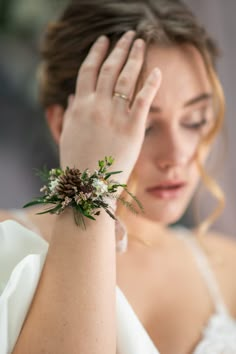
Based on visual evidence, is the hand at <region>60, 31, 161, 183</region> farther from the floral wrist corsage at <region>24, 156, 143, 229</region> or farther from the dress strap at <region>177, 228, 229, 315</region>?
the dress strap at <region>177, 228, 229, 315</region>

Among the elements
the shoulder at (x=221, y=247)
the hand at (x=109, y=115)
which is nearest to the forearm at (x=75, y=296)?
the hand at (x=109, y=115)

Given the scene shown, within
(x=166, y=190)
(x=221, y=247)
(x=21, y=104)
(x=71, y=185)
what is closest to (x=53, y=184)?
(x=71, y=185)

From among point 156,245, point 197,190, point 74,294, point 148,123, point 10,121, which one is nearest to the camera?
point 74,294

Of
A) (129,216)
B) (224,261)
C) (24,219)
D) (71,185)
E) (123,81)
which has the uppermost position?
(123,81)

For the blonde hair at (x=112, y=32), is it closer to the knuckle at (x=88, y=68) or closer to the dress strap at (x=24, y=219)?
the knuckle at (x=88, y=68)

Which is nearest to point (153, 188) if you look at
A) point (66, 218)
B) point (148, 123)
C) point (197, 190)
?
point (148, 123)

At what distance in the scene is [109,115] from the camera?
109 centimetres

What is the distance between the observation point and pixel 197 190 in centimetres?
224

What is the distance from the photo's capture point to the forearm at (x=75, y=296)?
0.90m

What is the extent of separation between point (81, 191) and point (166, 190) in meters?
0.41

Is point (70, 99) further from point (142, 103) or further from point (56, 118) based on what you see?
point (142, 103)

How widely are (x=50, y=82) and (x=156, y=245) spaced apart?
580mm

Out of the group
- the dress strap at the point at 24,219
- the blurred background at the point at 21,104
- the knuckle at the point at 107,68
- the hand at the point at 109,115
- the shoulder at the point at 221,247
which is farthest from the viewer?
the blurred background at the point at 21,104

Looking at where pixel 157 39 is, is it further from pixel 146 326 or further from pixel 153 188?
pixel 146 326
